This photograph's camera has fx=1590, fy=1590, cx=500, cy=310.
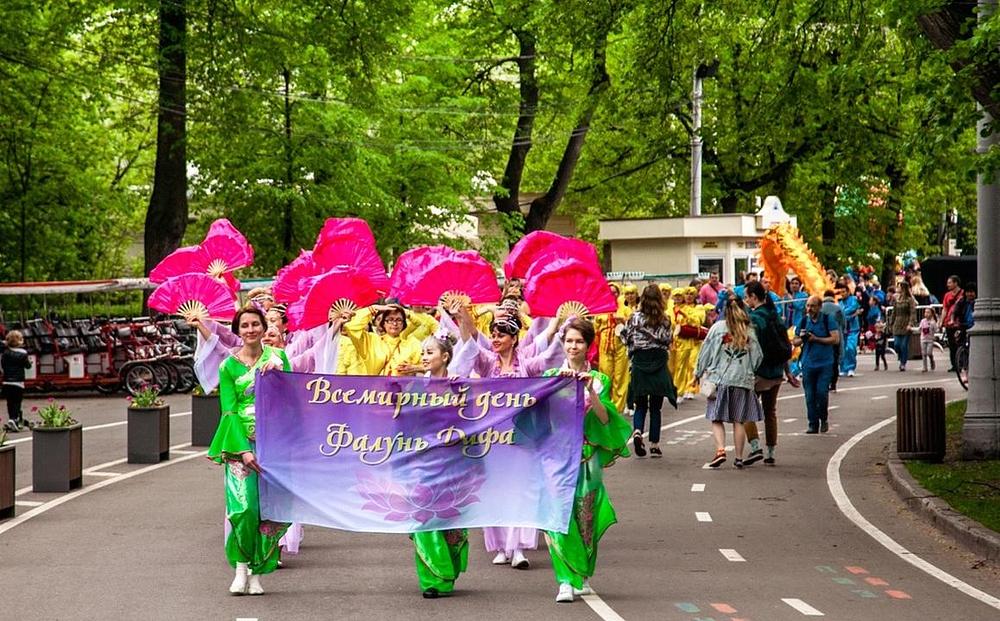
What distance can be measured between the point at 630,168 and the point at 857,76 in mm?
36847

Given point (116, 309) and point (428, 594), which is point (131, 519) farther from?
point (116, 309)

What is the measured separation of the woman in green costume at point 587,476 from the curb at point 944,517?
3.09 m

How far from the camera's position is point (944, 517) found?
41.2ft

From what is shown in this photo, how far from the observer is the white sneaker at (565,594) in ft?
30.2

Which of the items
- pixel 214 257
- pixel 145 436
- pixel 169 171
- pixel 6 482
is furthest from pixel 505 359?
pixel 169 171

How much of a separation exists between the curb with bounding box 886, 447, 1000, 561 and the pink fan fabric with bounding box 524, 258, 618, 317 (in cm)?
315

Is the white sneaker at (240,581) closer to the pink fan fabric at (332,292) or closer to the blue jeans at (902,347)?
the pink fan fabric at (332,292)

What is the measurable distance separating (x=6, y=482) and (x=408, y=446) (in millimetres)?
5035

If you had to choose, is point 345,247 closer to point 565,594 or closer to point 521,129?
point 565,594

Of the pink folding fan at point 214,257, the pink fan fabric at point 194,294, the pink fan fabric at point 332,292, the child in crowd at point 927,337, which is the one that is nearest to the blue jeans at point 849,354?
the child in crowd at point 927,337

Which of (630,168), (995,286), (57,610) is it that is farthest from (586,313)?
(630,168)

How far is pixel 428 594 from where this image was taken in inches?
369


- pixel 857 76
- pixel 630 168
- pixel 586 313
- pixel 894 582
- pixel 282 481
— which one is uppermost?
pixel 630 168

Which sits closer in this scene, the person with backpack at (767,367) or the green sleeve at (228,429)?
the green sleeve at (228,429)
